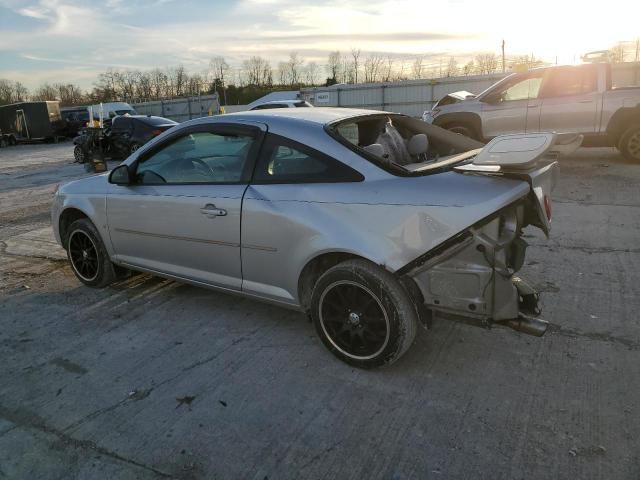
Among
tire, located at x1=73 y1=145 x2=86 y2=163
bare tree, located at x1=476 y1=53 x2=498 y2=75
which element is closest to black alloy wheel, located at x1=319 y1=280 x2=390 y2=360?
tire, located at x1=73 y1=145 x2=86 y2=163

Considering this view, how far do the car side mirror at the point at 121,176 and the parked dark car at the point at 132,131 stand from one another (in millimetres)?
11308

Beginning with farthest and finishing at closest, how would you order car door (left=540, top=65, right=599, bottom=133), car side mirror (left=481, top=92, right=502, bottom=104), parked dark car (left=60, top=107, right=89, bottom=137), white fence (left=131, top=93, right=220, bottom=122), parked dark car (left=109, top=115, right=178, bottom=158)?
white fence (left=131, top=93, right=220, bottom=122) < parked dark car (left=60, top=107, right=89, bottom=137) < parked dark car (left=109, top=115, right=178, bottom=158) < car side mirror (left=481, top=92, right=502, bottom=104) < car door (left=540, top=65, right=599, bottom=133)

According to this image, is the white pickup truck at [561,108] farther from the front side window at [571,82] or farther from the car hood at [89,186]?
the car hood at [89,186]

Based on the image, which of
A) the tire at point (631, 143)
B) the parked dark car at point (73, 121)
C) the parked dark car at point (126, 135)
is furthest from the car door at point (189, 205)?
the parked dark car at point (73, 121)

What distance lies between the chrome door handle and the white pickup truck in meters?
7.88

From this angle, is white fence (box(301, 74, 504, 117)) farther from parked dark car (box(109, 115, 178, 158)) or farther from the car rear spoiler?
the car rear spoiler

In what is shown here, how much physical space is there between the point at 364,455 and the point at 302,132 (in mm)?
1921

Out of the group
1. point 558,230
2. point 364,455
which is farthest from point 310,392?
point 558,230

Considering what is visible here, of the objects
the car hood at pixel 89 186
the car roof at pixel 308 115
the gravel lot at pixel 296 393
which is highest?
the car roof at pixel 308 115

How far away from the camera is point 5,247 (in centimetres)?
630

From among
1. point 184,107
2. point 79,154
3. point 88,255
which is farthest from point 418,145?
point 184,107

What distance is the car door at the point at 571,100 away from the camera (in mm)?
9180

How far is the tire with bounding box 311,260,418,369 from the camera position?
110 inches

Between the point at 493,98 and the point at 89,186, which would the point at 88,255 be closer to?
the point at 89,186
